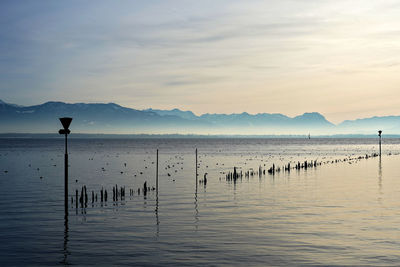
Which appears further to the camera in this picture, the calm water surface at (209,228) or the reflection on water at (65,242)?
the calm water surface at (209,228)

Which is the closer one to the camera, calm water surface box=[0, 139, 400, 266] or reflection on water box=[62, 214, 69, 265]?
reflection on water box=[62, 214, 69, 265]

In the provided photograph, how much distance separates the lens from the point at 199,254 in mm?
21344

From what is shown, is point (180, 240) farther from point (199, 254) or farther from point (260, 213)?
point (260, 213)

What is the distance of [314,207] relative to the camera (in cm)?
3616

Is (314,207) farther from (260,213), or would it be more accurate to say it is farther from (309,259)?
(309,259)

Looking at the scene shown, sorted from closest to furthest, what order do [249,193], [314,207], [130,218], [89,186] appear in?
[130,218]
[314,207]
[249,193]
[89,186]

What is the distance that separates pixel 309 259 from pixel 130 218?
1508cm

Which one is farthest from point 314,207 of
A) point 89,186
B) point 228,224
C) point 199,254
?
point 89,186

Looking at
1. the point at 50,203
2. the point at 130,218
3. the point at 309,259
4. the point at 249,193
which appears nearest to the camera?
the point at 309,259

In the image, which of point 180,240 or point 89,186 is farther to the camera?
point 89,186

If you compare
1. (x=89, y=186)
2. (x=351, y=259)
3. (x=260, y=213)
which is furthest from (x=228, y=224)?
(x=89, y=186)

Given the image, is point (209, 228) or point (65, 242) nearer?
point (65, 242)

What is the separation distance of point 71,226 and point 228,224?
1013 centimetres

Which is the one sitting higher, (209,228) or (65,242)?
(209,228)
